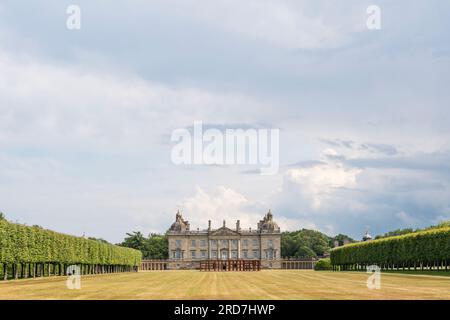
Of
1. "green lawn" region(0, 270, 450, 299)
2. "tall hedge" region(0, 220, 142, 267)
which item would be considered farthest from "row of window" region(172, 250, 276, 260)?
"green lawn" region(0, 270, 450, 299)

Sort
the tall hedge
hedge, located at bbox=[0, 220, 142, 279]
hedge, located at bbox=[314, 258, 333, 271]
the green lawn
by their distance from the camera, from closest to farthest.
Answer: the green lawn → the tall hedge → hedge, located at bbox=[0, 220, 142, 279] → hedge, located at bbox=[314, 258, 333, 271]

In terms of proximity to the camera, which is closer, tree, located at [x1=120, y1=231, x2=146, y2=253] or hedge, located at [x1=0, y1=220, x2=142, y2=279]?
hedge, located at [x1=0, y1=220, x2=142, y2=279]

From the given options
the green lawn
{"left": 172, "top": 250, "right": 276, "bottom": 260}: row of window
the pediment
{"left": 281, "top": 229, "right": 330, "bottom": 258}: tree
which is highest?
the pediment

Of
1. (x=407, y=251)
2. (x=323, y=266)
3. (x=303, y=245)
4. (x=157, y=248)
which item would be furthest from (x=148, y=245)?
(x=407, y=251)

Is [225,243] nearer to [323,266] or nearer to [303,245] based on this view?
[303,245]

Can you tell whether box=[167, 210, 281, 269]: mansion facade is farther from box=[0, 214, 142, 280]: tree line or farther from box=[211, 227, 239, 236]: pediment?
box=[0, 214, 142, 280]: tree line

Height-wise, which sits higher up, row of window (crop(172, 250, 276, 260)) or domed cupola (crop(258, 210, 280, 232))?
domed cupola (crop(258, 210, 280, 232))

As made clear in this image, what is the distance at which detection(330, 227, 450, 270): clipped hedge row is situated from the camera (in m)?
64.6

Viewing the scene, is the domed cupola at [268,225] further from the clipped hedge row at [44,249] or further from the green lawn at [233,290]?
the green lawn at [233,290]

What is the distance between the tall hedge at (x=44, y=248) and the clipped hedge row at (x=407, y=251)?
3649cm

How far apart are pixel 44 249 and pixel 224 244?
119856 millimetres

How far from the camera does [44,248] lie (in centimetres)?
5959

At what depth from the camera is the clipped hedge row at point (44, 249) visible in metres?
51.4
